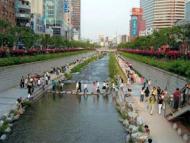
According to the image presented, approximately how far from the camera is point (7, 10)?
105125 mm

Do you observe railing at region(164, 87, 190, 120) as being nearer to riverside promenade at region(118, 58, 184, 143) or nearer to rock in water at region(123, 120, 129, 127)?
riverside promenade at region(118, 58, 184, 143)

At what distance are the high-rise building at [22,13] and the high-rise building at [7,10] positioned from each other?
4.41 meters

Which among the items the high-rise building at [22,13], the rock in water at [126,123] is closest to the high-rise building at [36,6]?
the high-rise building at [22,13]

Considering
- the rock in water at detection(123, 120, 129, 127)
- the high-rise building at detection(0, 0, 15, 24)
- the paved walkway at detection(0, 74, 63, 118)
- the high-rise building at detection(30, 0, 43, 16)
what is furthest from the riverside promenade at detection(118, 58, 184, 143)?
the high-rise building at detection(30, 0, 43, 16)

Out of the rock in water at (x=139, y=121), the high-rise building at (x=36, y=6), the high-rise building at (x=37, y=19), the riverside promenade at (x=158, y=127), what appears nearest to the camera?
the riverside promenade at (x=158, y=127)

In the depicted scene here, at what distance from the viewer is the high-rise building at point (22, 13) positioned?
118500 millimetres

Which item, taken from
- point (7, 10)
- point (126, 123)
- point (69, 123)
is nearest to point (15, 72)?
point (69, 123)

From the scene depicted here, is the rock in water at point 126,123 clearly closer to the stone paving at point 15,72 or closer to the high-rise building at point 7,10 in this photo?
the stone paving at point 15,72

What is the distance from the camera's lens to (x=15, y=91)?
143ft

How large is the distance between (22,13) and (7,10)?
15236mm

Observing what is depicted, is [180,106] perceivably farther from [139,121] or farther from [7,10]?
[7,10]

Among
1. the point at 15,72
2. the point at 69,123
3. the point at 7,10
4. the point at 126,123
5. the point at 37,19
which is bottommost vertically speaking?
the point at 69,123

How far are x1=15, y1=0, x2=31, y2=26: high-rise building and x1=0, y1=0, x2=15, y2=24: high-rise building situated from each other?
4.41m

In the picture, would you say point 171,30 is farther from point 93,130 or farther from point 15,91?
point 93,130
